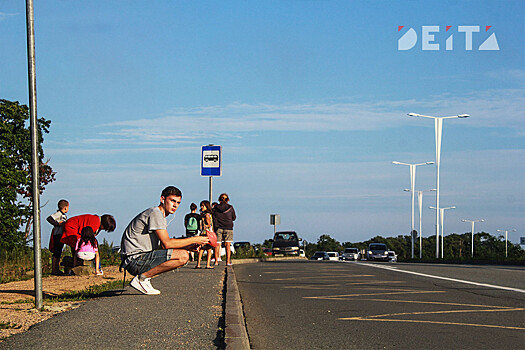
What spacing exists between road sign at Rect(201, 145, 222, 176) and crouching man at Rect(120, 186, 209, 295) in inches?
455

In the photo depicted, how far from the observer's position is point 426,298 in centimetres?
1131

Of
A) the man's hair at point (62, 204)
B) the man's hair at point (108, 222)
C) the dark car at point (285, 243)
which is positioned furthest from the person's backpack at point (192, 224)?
the dark car at point (285, 243)

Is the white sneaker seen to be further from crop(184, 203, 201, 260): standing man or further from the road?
crop(184, 203, 201, 260): standing man

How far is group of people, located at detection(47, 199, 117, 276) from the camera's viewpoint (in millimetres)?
14594

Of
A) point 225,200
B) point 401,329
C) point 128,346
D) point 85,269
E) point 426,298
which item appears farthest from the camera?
point 225,200

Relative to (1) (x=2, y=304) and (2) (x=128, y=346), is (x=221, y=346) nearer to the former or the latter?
(2) (x=128, y=346)

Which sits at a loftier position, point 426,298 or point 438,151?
point 438,151

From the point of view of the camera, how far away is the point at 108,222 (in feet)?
47.9

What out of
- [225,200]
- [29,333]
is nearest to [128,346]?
[29,333]

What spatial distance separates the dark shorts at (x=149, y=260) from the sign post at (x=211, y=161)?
1174 centimetres

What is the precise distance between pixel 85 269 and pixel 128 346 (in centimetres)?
938

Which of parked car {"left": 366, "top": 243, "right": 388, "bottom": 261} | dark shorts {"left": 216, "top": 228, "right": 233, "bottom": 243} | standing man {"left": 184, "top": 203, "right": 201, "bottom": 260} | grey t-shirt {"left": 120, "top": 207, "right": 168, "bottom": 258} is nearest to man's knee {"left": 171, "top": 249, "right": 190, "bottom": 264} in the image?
grey t-shirt {"left": 120, "top": 207, "right": 168, "bottom": 258}

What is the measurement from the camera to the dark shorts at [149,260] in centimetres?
973

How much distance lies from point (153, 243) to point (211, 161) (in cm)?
1170
